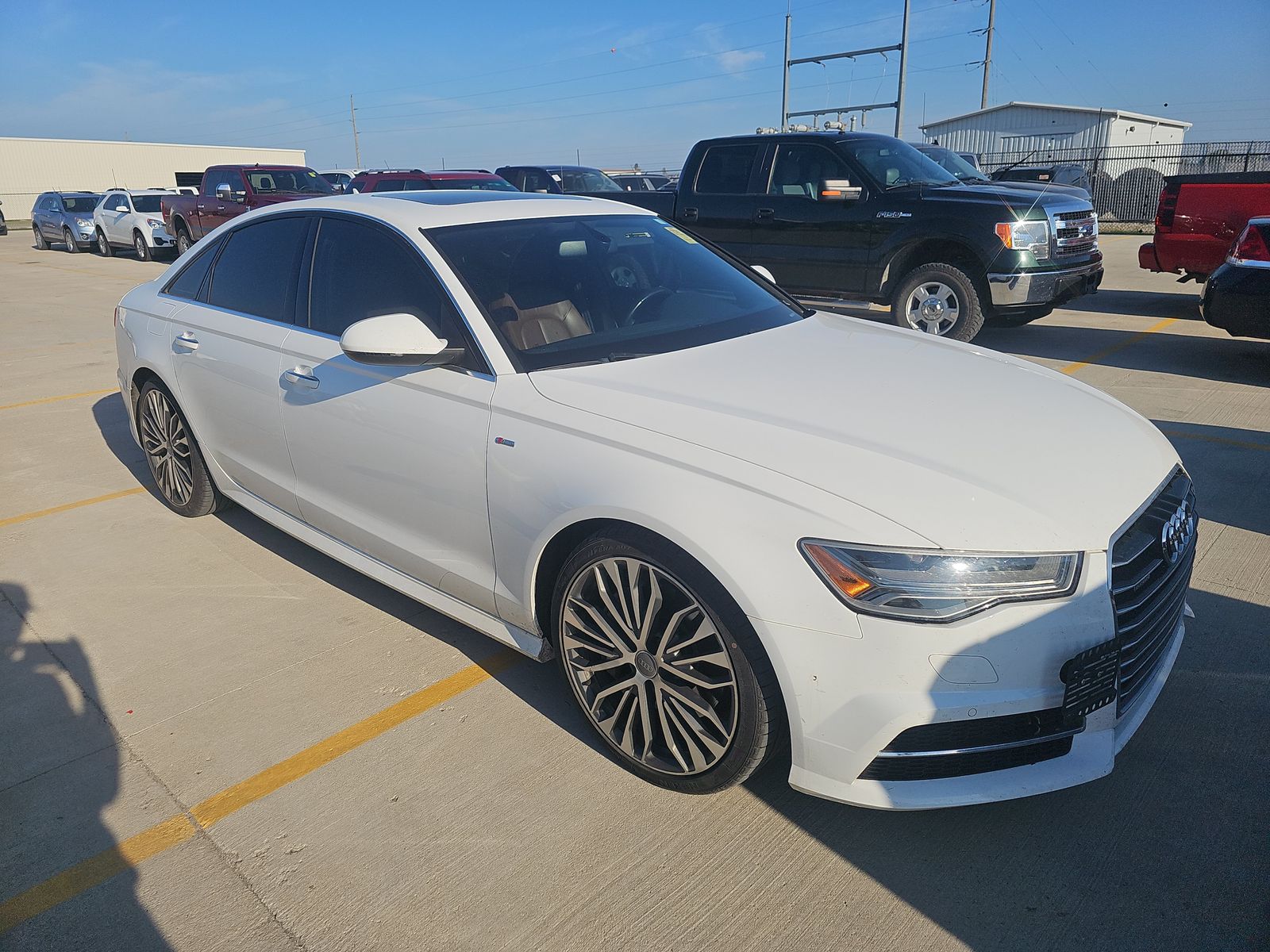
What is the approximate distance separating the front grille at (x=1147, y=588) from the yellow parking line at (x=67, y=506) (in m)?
5.33

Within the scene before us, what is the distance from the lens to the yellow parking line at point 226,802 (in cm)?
243

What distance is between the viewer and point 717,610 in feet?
7.86

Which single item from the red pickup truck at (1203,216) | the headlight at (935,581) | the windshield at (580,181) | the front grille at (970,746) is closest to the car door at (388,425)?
the headlight at (935,581)

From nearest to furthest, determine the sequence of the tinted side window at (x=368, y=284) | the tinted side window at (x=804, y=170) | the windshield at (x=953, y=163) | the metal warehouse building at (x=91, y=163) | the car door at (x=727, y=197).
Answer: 1. the tinted side window at (x=368, y=284)
2. the tinted side window at (x=804, y=170)
3. the car door at (x=727, y=197)
4. the windshield at (x=953, y=163)
5. the metal warehouse building at (x=91, y=163)

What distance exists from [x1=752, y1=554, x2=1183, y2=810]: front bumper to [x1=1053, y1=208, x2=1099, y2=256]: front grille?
698cm

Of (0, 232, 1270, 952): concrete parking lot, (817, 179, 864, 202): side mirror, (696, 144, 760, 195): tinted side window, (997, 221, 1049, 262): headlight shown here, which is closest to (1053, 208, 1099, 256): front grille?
(997, 221, 1049, 262): headlight

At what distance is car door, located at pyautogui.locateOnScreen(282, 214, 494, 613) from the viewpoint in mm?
3055

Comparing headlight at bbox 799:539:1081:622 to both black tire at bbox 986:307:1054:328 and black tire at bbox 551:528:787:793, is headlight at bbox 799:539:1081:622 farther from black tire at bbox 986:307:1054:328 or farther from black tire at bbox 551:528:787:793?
black tire at bbox 986:307:1054:328

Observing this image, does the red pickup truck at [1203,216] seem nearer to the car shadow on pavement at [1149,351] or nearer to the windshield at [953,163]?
the car shadow on pavement at [1149,351]

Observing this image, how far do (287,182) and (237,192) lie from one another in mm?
996

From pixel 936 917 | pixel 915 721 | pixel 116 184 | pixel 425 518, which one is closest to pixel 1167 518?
pixel 915 721

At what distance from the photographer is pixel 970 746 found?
7.34 ft

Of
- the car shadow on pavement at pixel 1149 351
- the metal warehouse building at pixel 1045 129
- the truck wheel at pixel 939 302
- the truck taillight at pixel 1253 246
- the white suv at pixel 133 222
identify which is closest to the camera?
the truck taillight at pixel 1253 246

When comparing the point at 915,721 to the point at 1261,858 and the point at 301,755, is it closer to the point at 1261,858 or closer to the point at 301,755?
the point at 1261,858
